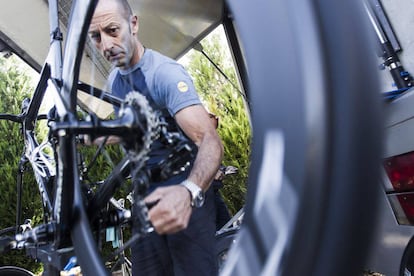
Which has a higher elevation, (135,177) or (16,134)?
(16,134)

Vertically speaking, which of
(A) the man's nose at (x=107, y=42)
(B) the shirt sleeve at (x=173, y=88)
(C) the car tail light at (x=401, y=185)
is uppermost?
(A) the man's nose at (x=107, y=42)

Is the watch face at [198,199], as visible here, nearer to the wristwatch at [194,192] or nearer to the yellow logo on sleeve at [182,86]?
the wristwatch at [194,192]

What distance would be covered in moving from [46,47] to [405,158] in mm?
3005

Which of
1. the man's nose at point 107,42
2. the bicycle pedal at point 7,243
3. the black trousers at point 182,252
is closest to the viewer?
the bicycle pedal at point 7,243

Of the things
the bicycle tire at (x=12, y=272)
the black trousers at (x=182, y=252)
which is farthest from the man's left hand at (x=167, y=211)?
the bicycle tire at (x=12, y=272)

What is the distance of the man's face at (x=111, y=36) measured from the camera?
46.2 inches

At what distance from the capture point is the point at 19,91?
18.1 ft

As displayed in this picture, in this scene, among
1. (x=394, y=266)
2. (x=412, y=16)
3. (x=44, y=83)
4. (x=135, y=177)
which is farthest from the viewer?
(x=412, y=16)

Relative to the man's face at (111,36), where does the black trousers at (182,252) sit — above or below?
below

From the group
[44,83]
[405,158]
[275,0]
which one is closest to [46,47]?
[44,83]

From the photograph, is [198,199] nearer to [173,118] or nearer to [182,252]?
[173,118]

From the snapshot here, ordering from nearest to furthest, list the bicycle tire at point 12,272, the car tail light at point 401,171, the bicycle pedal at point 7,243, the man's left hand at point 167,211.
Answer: the man's left hand at point 167,211 < the bicycle pedal at point 7,243 < the car tail light at point 401,171 < the bicycle tire at point 12,272

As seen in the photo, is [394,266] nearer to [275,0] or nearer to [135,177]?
[135,177]

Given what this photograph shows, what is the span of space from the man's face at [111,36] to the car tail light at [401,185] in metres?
0.88
